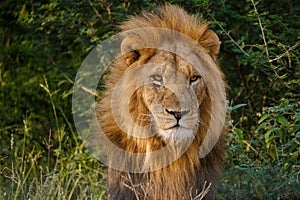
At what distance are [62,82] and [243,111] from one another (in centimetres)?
167

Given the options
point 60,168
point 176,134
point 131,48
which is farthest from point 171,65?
point 60,168

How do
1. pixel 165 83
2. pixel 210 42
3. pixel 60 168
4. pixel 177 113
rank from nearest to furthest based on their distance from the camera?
pixel 177 113
pixel 165 83
pixel 210 42
pixel 60 168

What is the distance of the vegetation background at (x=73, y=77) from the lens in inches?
188

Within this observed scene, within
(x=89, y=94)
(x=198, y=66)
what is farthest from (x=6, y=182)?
(x=198, y=66)

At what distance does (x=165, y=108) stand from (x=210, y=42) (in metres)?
0.64

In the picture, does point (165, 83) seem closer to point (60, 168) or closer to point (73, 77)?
point (60, 168)

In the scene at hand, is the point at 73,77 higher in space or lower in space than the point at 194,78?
lower

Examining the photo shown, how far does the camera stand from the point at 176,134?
12.2 feet

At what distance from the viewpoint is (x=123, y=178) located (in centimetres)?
408

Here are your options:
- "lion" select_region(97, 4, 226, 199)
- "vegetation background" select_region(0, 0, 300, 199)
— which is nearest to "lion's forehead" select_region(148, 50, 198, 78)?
"lion" select_region(97, 4, 226, 199)

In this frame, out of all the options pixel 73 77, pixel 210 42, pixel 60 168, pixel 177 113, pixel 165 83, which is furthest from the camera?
pixel 73 77

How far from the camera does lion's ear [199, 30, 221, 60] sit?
4.11m

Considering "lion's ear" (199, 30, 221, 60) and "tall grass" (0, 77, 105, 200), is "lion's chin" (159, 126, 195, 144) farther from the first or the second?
"tall grass" (0, 77, 105, 200)

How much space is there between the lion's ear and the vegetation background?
0.54 meters
